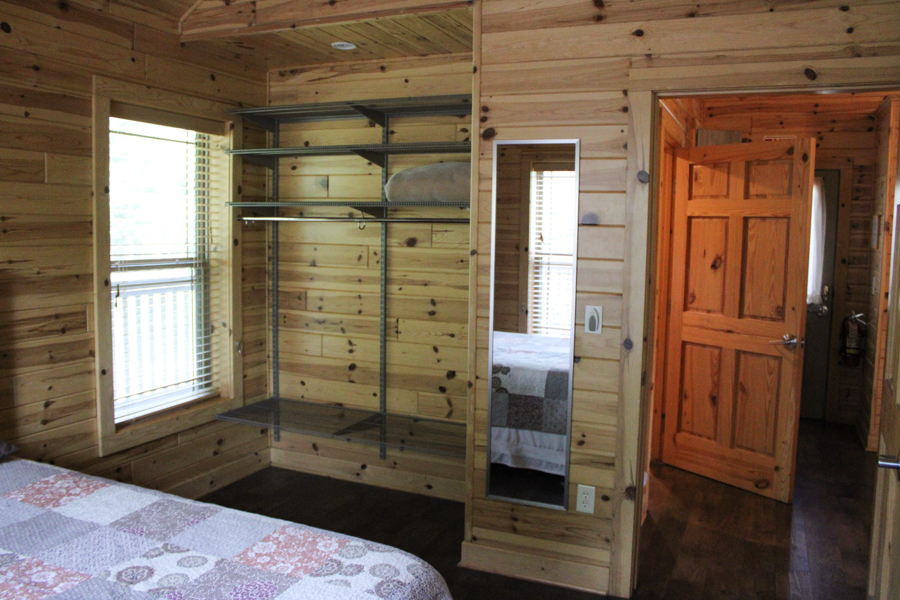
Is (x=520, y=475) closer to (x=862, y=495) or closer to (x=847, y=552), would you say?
(x=847, y=552)

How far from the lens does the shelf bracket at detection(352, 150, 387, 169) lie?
3668 mm

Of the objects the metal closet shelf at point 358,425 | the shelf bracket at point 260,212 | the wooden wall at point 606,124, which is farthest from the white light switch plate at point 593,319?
the shelf bracket at point 260,212

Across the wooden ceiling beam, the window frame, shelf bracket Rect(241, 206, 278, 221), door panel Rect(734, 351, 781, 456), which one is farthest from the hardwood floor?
the wooden ceiling beam

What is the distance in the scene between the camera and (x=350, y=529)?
11.1 feet

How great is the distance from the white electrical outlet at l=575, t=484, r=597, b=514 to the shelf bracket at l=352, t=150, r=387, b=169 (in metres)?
1.99

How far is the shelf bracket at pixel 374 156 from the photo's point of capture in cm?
367

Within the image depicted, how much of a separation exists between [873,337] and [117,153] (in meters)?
4.97

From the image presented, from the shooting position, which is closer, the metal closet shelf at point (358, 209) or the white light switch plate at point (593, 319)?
the white light switch plate at point (593, 319)

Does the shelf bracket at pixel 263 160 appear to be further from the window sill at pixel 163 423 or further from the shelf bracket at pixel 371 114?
the window sill at pixel 163 423

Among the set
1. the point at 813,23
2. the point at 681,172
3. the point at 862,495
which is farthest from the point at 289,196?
the point at 862,495

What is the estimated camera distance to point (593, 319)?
109 inches

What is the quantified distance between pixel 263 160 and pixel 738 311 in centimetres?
288

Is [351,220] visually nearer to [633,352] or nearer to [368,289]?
[368,289]

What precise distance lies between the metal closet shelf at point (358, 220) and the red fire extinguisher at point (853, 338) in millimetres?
3366
